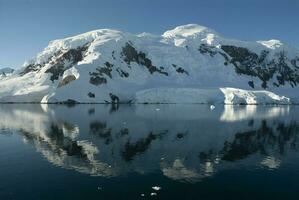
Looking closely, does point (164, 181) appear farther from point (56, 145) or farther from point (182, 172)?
point (56, 145)

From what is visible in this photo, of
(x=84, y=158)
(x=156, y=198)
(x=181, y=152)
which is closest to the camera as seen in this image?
(x=156, y=198)

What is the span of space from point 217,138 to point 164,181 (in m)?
37.9

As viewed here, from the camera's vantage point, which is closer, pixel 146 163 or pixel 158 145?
pixel 146 163

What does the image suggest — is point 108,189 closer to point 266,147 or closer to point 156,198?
point 156,198

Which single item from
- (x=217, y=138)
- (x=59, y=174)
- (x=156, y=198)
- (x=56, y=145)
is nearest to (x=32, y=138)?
(x=56, y=145)

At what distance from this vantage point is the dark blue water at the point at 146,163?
45500 millimetres

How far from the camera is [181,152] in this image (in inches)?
2707

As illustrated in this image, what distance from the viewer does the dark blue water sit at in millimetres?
45500

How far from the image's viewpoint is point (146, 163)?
2339 inches

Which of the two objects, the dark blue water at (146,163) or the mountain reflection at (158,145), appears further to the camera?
the mountain reflection at (158,145)

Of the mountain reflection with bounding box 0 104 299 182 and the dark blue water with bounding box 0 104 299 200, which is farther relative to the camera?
the mountain reflection with bounding box 0 104 299 182

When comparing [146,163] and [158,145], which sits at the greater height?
[158,145]

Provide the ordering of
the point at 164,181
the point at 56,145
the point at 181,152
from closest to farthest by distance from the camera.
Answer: the point at 164,181
the point at 181,152
the point at 56,145

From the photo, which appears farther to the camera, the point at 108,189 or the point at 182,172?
the point at 182,172
